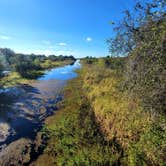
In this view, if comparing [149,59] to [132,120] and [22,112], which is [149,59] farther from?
[22,112]

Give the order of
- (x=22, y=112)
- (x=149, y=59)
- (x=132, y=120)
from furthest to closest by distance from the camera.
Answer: (x=22, y=112), (x=132, y=120), (x=149, y=59)

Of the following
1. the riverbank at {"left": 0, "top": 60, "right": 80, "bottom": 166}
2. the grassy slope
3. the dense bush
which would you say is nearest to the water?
the riverbank at {"left": 0, "top": 60, "right": 80, "bottom": 166}

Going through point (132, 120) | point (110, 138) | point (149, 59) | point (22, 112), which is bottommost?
point (22, 112)

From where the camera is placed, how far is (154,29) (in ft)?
21.2

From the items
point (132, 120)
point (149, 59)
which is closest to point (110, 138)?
point (132, 120)

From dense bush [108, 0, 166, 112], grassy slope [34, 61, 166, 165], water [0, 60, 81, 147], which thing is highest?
dense bush [108, 0, 166, 112]

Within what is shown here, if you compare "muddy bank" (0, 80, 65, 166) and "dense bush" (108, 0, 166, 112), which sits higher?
"dense bush" (108, 0, 166, 112)

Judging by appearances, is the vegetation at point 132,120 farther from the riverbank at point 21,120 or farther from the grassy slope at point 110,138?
the riverbank at point 21,120

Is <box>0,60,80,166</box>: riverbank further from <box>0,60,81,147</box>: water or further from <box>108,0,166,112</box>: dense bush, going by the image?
<box>108,0,166,112</box>: dense bush

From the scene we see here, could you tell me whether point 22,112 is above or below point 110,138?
below

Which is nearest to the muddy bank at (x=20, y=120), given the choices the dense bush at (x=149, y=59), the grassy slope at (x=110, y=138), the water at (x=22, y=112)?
the water at (x=22, y=112)

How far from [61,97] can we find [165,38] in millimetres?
18274

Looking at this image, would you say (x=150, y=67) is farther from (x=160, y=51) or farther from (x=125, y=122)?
(x=125, y=122)

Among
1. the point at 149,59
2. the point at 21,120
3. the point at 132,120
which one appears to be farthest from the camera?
the point at 21,120
